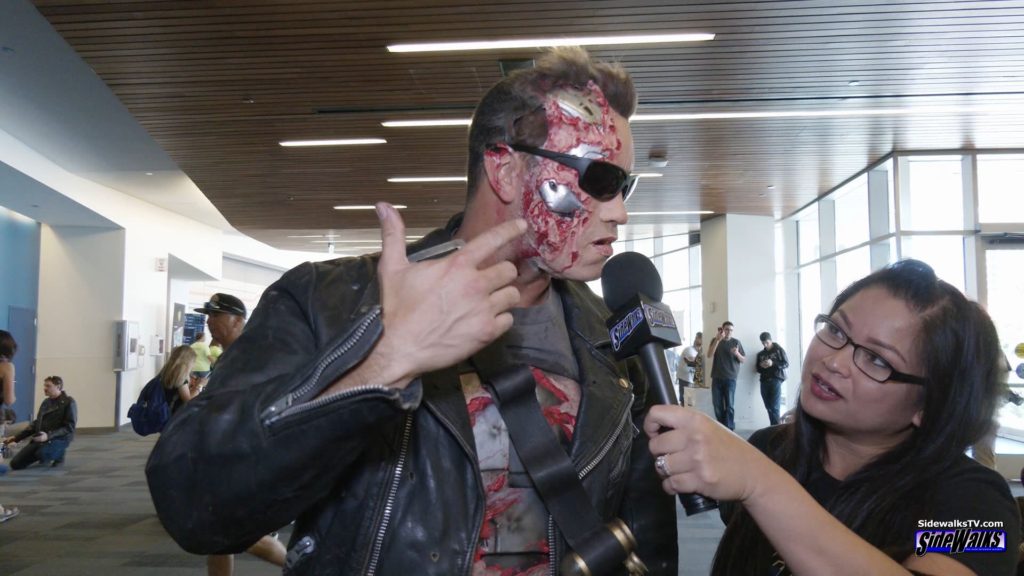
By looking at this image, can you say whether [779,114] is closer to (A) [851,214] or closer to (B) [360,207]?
(A) [851,214]

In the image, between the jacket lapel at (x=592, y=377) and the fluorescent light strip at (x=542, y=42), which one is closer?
the jacket lapel at (x=592, y=377)

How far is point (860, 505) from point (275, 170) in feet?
32.9

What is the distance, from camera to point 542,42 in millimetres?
6348

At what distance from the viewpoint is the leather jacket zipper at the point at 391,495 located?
1256 mm

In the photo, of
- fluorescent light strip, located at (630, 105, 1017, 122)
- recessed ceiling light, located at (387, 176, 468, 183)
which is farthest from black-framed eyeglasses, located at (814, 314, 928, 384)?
recessed ceiling light, located at (387, 176, 468, 183)

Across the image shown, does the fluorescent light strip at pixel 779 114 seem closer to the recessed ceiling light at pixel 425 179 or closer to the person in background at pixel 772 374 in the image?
the recessed ceiling light at pixel 425 179

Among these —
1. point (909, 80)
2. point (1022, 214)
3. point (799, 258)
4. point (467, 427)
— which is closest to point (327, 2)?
point (467, 427)

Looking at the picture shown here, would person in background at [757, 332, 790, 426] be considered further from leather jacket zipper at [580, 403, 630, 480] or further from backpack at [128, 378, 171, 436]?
leather jacket zipper at [580, 403, 630, 480]

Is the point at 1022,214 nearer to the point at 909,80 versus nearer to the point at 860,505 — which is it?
the point at 909,80

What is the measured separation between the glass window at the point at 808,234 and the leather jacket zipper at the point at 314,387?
14.2 metres

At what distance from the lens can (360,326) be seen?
1050mm

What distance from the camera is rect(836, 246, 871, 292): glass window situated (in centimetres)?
1134

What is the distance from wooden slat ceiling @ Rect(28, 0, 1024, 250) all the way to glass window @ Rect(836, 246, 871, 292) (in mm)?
1369

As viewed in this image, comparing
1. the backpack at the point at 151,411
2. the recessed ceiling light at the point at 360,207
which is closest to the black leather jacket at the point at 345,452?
the backpack at the point at 151,411
